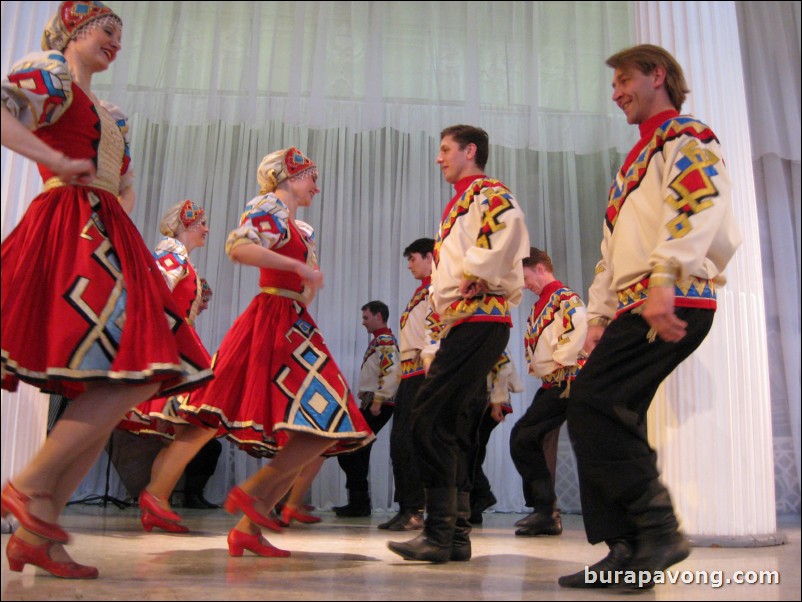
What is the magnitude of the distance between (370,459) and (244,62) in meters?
3.16

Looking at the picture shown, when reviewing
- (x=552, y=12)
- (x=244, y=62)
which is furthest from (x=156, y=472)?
(x=552, y=12)

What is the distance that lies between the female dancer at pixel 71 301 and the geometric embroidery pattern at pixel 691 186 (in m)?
1.30

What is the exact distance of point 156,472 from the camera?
11.3ft

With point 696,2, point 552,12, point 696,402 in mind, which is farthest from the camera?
point 552,12

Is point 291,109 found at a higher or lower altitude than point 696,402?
higher

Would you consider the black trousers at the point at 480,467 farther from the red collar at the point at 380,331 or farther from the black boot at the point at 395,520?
the red collar at the point at 380,331

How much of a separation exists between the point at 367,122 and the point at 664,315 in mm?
4249

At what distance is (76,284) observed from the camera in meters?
1.87

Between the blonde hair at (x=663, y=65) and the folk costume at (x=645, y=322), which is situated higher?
the blonde hair at (x=663, y=65)

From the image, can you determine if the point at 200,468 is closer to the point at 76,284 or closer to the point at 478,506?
the point at 478,506

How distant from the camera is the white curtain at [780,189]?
208 inches

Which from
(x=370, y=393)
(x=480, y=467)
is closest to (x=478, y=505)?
(x=480, y=467)

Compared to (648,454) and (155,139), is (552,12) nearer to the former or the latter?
(155,139)

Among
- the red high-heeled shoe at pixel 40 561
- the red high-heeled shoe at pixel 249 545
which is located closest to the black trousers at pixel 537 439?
the red high-heeled shoe at pixel 249 545
